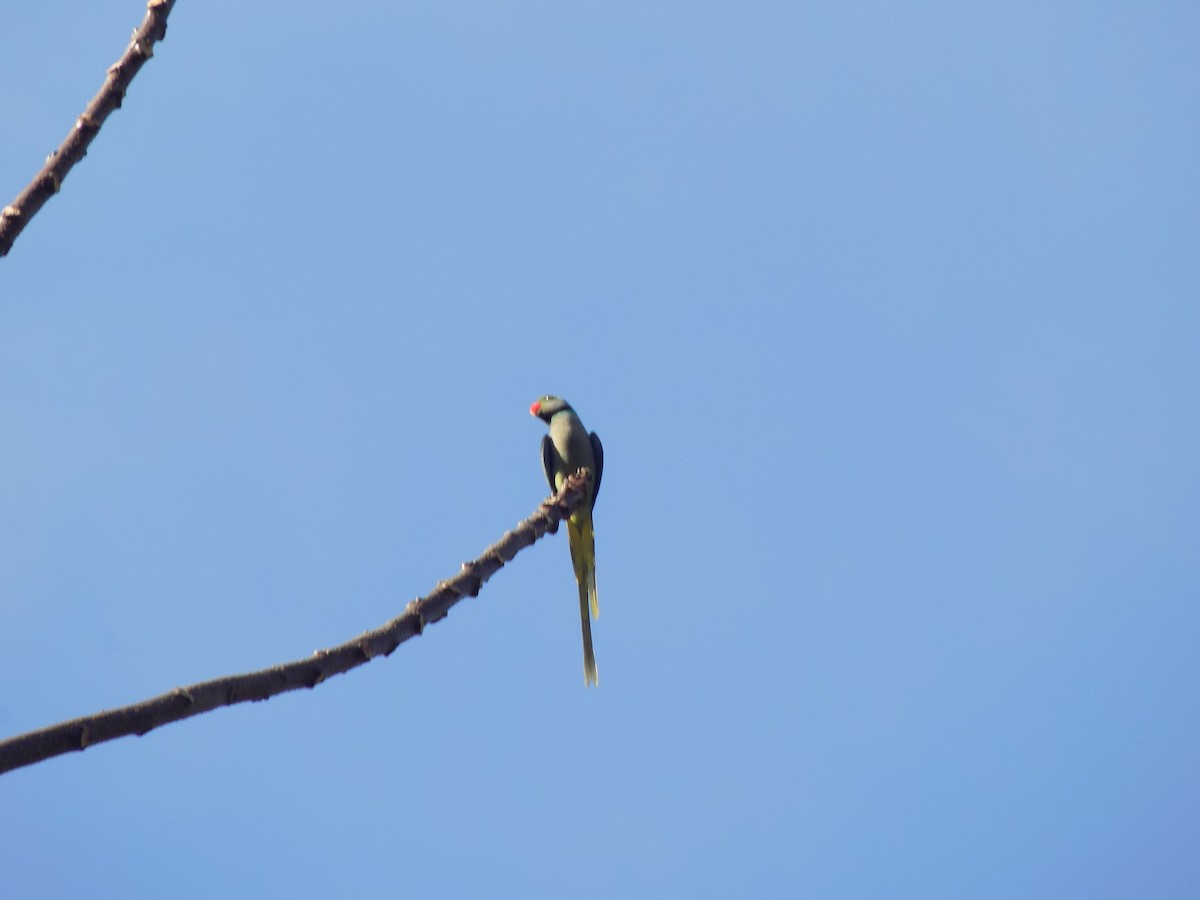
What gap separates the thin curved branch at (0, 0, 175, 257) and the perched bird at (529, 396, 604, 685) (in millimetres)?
5113

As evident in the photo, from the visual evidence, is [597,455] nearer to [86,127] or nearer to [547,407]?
[547,407]

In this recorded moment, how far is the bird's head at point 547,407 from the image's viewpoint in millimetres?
11234

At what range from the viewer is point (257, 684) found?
3461 millimetres

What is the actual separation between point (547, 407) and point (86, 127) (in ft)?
25.0

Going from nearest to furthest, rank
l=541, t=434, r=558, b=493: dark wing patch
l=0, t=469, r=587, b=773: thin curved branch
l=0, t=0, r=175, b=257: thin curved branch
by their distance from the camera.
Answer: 1. l=0, t=469, r=587, b=773: thin curved branch
2. l=0, t=0, r=175, b=257: thin curved branch
3. l=541, t=434, r=558, b=493: dark wing patch

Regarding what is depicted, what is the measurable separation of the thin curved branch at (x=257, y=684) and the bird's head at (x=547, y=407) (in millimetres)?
6255

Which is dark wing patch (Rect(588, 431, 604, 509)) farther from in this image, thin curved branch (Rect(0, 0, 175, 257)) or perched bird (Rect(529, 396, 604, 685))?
thin curved branch (Rect(0, 0, 175, 257))

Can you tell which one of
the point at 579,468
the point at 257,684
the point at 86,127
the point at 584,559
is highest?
the point at 579,468

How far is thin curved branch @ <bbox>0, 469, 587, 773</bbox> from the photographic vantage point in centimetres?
294

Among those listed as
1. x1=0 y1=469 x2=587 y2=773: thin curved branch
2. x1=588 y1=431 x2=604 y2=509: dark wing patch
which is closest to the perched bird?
x1=588 y1=431 x2=604 y2=509: dark wing patch

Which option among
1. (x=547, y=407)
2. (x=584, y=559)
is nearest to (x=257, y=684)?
(x=584, y=559)

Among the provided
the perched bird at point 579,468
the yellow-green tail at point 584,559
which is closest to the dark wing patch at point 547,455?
the perched bird at point 579,468

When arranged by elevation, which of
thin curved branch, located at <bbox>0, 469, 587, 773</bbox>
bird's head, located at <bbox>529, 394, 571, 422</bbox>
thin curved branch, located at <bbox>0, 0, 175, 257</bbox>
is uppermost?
bird's head, located at <bbox>529, 394, 571, 422</bbox>

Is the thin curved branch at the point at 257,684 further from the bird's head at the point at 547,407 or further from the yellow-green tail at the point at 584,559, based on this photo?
the bird's head at the point at 547,407
